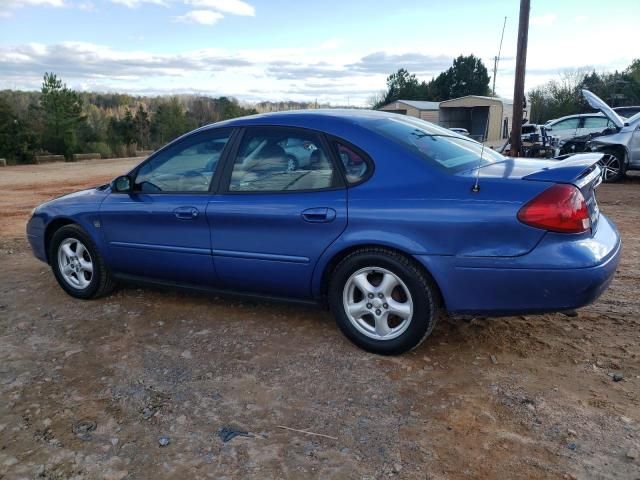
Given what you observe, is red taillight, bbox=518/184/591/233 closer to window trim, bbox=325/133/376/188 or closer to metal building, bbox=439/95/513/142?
window trim, bbox=325/133/376/188

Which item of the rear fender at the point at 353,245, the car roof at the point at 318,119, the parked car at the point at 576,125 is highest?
the parked car at the point at 576,125

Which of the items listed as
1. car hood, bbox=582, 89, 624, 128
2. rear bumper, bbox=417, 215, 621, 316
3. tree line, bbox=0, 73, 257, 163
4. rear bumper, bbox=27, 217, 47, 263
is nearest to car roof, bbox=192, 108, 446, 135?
rear bumper, bbox=417, 215, 621, 316

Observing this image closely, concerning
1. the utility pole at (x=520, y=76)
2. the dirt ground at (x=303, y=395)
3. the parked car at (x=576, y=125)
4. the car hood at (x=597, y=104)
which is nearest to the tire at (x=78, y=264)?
the dirt ground at (x=303, y=395)

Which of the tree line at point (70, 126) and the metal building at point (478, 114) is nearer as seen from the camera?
the tree line at point (70, 126)

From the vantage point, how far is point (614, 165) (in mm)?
11688

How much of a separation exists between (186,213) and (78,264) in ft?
4.56

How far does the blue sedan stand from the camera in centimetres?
290

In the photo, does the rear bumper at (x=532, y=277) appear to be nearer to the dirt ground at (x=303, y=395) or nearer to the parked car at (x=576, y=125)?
the dirt ground at (x=303, y=395)

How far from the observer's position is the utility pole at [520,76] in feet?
38.2

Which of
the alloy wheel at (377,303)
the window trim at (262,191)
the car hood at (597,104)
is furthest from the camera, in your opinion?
the car hood at (597,104)

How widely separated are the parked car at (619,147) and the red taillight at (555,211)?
9388mm

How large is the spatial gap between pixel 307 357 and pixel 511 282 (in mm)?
1355

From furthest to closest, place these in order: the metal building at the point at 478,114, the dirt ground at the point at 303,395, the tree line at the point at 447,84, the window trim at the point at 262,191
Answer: the tree line at the point at 447,84 → the metal building at the point at 478,114 → the window trim at the point at 262,191 → the dirt ground at the point at 303,395

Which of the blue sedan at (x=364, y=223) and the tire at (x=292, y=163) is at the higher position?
the tire at (x=292, y=163)
